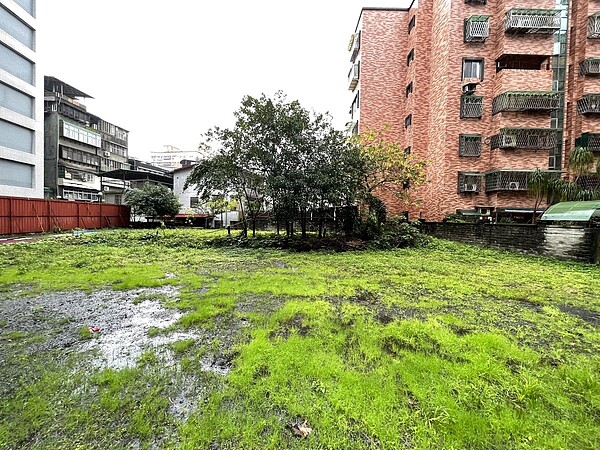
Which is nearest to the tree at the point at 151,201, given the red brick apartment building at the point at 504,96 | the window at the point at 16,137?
the window at the point at 16,137

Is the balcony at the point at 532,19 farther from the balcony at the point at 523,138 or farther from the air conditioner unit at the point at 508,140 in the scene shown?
the air conditioner unit at the point at 508,140

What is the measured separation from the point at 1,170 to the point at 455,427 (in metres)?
29.2

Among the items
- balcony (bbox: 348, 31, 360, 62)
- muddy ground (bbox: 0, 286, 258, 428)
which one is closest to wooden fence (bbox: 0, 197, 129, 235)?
muddy ground (bbox: 0, 286, 258, 428)

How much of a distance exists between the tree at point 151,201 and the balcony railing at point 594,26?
2954 cm

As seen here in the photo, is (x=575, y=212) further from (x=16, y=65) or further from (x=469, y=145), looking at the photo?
(x=16, y=65)

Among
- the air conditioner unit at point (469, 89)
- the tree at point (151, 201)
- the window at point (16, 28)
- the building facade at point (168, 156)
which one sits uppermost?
the building facade at point (168, 156)

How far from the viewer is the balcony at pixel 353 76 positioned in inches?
909

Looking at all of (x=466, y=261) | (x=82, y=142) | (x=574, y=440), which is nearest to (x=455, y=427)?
(x=574, y=440)

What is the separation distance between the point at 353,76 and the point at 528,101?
512 inches

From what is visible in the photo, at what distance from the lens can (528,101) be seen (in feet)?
53.4

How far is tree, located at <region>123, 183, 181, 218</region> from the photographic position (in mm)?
20938

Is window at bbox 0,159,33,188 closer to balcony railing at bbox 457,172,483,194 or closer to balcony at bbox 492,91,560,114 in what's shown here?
balcony railing at bbox 457,172,483,194

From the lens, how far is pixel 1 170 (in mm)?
19969

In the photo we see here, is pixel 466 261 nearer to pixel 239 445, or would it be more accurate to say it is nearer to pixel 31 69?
pixel 239 445
